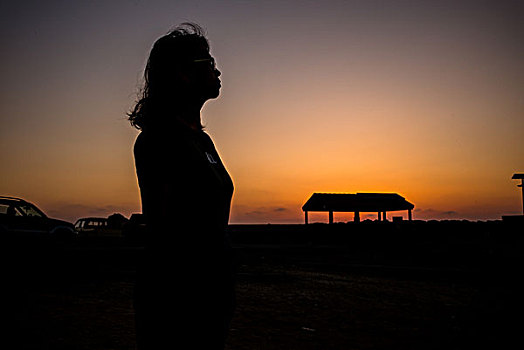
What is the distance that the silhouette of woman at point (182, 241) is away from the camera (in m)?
1.66

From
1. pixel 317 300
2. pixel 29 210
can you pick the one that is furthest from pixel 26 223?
pixel 317 300

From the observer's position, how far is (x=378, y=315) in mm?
7805

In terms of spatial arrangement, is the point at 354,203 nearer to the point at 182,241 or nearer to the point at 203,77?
the point at 203,77

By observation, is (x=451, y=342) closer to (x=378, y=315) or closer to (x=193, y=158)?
(x=378, y=315)

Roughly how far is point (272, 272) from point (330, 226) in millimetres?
16182

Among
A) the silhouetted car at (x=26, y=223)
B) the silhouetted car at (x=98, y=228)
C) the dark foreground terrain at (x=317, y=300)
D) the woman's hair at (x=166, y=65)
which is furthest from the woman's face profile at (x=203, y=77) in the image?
the silhouetted car at (x=98, y=228)

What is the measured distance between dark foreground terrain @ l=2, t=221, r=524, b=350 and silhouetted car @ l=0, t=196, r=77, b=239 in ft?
2.18

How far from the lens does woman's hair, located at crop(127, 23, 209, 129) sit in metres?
2.03

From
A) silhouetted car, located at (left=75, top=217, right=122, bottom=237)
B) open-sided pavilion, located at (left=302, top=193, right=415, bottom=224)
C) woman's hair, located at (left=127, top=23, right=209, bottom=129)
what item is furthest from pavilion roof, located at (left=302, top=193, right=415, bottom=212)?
woman's hair, located at (left=127, top=23, right=209, bottom=129)

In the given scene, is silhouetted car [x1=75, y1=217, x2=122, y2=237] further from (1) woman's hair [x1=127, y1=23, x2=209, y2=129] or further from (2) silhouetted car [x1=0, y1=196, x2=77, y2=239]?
(1) woman's hair [x1=127, y1=23, x2=209, y2=129]

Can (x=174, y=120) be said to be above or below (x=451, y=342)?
above

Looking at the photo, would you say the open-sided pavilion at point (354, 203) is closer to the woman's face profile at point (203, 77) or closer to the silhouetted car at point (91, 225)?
the silhouetted car at point (91, 225)

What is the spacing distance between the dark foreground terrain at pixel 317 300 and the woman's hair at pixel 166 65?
13.6 feet

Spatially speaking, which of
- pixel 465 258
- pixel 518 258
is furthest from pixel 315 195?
pixel 518 258
